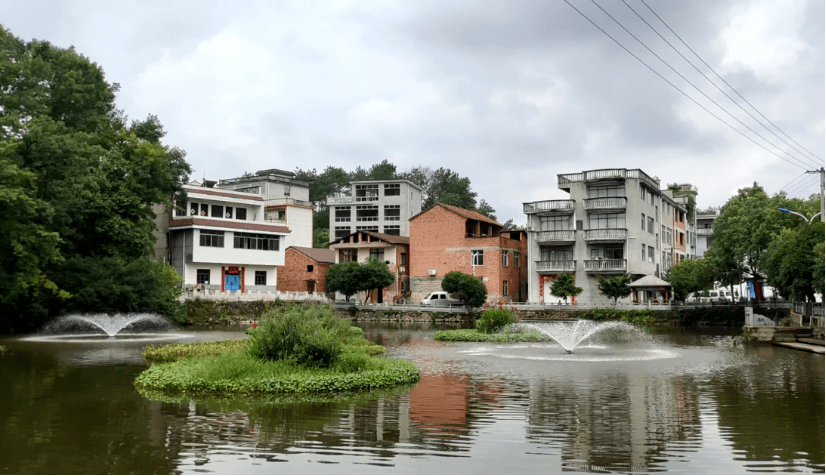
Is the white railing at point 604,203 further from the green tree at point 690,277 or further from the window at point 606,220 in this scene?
the green tree at point 690,277

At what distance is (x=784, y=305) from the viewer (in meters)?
51.6

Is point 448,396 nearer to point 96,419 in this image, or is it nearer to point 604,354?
point 96,419

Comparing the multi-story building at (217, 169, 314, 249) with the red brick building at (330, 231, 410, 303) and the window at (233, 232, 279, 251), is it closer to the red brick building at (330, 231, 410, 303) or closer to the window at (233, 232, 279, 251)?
the window at (233, 232, 279, 251)

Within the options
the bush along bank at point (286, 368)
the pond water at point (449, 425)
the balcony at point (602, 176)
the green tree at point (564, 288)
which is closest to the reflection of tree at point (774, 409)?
the pond water at point (449, 425)

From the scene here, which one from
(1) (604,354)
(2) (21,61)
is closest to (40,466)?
(1) (604,354)

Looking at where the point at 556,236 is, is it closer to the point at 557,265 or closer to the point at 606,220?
the point at 557,265

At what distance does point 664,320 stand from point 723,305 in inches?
211

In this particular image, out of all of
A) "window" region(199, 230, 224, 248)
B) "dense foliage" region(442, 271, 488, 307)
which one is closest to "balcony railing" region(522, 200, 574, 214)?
"dense foliage" region(442, 271, 488, 307)

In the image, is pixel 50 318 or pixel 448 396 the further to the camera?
pixel 50 318

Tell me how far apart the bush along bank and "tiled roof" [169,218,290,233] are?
39493mm

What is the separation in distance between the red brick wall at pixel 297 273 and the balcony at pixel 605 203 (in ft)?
83.8

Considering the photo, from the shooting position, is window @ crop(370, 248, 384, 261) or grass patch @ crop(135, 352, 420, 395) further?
window @ crop(370, 248, 384, 261)

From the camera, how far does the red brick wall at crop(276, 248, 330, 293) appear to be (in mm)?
68312

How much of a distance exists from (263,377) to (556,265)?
48.5m
